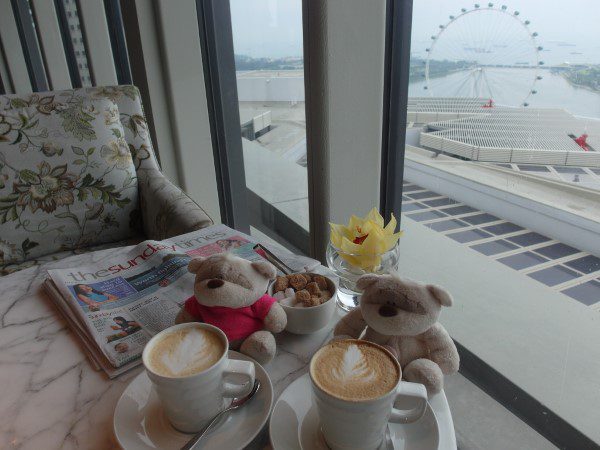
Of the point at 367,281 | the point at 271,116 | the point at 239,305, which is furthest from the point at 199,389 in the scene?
the point at 271,116

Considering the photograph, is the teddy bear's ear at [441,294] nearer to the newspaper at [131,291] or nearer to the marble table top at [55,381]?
the marble table top at [55,381]

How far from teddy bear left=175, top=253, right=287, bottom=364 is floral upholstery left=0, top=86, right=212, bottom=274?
22.0 inches

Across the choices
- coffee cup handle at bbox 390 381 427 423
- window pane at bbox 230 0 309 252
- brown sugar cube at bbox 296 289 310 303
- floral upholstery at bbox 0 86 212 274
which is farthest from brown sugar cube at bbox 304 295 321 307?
window pane at bbox 230 0 309 252

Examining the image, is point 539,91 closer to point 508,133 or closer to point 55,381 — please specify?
point 508,133

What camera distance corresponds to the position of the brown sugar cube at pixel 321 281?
2.48ft

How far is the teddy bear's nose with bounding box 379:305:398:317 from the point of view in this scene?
56 cm

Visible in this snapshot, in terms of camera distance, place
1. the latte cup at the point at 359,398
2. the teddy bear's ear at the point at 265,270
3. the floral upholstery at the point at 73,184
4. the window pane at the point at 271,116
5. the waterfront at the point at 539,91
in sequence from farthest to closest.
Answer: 1. the window pane at the point at 271,116
2. the floral upholstery at the point at 73,184
3. the waterfront at the point at 539,91
4. the teddy bear's ear at the point at 265,270
5. the latte cup at the point at 359,398

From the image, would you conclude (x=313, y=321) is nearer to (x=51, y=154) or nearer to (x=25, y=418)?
(x=25, y=418)

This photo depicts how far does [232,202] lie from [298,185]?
58 cm

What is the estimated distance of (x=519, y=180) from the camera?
1190mm

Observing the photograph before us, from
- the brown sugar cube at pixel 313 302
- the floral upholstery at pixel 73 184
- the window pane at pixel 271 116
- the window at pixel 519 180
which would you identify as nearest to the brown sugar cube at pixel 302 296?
the brown sugar cube at pixel 313 302

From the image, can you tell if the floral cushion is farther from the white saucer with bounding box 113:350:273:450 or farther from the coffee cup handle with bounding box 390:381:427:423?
the coffee cup handle with bounding box 390:381:427:423

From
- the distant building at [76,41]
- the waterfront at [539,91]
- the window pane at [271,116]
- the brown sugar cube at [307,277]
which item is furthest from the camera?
the distant building at [76,41]

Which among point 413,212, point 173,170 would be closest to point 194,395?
point 413,212
